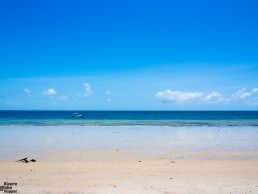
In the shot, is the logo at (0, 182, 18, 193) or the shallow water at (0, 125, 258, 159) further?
the shallow water at (0, 125, 258, 159)

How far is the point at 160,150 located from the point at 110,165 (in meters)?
5.34

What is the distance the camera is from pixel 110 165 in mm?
12469

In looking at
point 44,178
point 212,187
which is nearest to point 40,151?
point 44,178

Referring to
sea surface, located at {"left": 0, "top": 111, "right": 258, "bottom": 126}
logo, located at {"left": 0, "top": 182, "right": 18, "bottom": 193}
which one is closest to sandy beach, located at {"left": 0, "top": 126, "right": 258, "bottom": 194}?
logo, located at {"left": 0, "top": 182, "right": 18, "bottom": 193}

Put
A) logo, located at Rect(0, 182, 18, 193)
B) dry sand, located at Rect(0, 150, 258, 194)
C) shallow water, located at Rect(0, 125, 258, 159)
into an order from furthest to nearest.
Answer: shallow water, located at Rect(0, 125, 258, 159), dry sand, located at Rect(0, 150, 258, 194), logo, located at Rect(0, 182, 18, 193)

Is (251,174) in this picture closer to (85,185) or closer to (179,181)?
(179,181)

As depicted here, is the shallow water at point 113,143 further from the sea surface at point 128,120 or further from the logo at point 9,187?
the sea surface at point 128,120

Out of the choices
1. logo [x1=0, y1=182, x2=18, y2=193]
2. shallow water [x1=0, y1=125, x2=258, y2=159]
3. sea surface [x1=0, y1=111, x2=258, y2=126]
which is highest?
sea surface [x1=0, y1=111, x2=258, y2=126]

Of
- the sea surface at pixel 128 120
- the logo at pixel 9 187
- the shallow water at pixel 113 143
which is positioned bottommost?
the logo at pixel 9 187

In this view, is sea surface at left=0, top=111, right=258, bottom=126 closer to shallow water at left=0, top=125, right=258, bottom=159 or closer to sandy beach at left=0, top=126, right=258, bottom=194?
shallow water at left=0, top=125, right=258, bottom=159

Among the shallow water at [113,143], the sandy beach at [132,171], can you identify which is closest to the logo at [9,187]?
the sandy beach at [132,171]

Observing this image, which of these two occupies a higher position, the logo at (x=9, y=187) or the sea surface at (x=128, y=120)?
the sea surface at (x=128, y=120)

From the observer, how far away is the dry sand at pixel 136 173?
8.94 metres

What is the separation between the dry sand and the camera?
8938 mm
